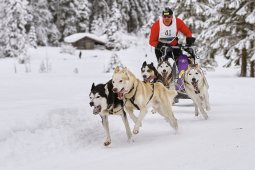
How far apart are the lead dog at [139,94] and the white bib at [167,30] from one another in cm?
244

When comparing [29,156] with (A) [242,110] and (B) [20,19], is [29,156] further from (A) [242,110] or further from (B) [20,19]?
(B) [20,19]

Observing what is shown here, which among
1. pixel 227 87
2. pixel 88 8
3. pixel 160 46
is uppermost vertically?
pixel 88 8

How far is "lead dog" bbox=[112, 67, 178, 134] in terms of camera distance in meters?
6.11

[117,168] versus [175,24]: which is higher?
[175,24]

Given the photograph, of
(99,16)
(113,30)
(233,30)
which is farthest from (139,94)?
(99,16)

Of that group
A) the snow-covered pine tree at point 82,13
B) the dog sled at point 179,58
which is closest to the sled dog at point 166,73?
the dog sled at point 179,58

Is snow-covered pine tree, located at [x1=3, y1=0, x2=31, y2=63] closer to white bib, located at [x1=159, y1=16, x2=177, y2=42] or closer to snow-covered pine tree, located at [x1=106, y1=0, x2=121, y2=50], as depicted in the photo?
snow-covered pine tree, located at [x1=106, y1=0, x2=121, y2=50]

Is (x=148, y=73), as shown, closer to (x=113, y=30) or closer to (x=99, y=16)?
(x=113, y=30)

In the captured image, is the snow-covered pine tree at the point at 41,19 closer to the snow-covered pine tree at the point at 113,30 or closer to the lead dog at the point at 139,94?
the snow-covered pine tree at the point at 113,30

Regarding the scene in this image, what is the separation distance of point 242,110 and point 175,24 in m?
2.40

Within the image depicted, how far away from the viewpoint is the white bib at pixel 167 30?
8998 millimetres

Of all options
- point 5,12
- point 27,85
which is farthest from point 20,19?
point 27,85

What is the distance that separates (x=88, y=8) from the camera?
65688 mm

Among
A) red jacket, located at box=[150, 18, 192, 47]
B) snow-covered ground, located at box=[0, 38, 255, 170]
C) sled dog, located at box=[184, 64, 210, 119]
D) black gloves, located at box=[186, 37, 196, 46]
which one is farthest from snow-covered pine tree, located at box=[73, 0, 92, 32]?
snow-covered ground, located at box=[0, 38, 255, 170]
